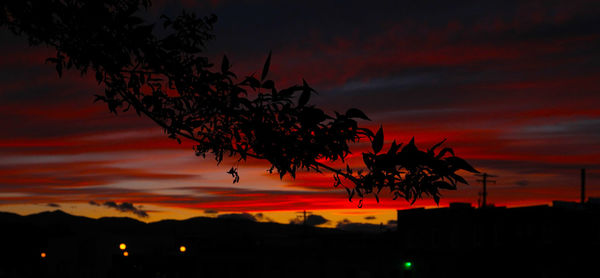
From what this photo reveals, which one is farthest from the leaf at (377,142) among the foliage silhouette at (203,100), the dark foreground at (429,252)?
the dark foreground at (429,252)

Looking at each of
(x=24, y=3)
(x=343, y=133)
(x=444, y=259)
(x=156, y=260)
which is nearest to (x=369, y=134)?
(x=343, y=133)

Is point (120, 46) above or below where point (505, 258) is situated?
above

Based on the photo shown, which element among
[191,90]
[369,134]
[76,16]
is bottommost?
[369,134]

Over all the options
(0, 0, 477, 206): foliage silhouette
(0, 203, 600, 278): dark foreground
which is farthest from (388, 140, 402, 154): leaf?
(0, 203, 600, 278): dark foreground

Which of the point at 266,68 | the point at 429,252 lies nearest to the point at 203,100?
the point at 266,68

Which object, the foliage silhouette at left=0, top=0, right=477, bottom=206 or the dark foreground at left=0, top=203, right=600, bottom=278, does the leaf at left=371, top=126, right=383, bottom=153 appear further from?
the dark foreground at left=0, top=203, right=600, bottom=278

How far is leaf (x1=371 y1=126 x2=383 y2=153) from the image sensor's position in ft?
24.1

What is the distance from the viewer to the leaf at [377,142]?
7.36m

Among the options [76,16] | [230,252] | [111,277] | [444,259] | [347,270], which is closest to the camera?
[76,16]

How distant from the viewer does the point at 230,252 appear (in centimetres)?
6962

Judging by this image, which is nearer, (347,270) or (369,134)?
(369,134)

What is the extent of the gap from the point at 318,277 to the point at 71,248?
182 feet

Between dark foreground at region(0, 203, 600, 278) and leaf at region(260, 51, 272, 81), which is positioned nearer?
leaf at region(260, 51, 272, 81)

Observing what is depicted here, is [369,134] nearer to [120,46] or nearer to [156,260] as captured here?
[120,46]
